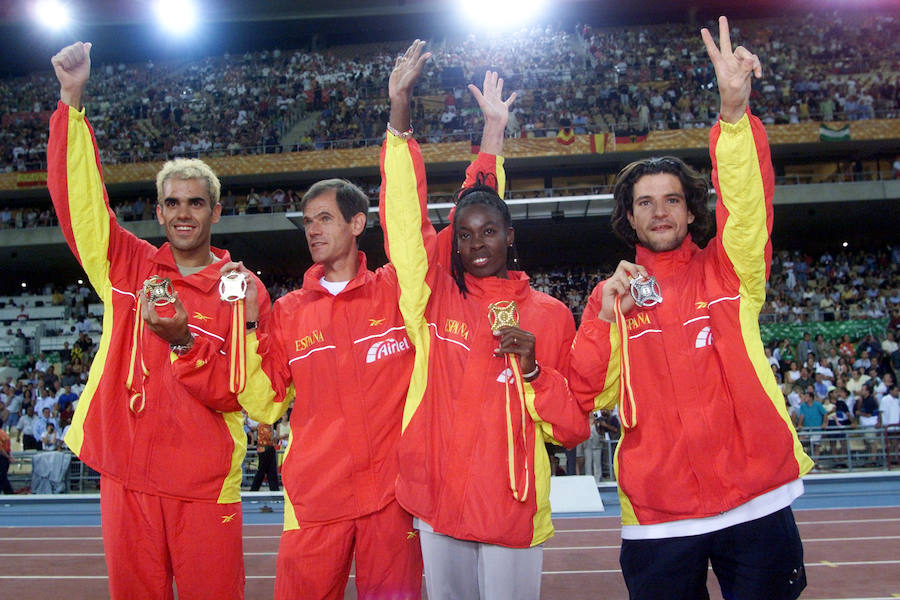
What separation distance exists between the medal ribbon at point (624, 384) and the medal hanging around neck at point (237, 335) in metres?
1.43

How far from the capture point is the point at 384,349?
3080mm

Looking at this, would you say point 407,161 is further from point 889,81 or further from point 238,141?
point 889,81

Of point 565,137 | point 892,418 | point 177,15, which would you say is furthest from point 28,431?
point 177,15

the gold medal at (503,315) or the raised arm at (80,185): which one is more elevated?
the raised arm at (80,185)

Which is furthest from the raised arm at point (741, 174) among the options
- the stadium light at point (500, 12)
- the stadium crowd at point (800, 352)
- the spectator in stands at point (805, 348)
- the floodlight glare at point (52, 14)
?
the floodlight glare at point (52, 14)

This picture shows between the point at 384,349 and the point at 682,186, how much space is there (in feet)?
4.36

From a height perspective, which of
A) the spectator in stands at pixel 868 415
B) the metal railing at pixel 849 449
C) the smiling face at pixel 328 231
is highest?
the smiling face at pixel 328 231

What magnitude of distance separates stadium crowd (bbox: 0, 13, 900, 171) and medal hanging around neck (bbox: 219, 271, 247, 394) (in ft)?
73.2

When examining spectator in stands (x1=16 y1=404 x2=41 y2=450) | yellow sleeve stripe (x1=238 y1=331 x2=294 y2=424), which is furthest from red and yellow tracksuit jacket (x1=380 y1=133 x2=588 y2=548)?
spectator in stands (x1=16 y1=404 x2=41 y2=450)

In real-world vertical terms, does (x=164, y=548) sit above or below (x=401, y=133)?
below

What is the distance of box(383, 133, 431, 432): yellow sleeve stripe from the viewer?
112 inches

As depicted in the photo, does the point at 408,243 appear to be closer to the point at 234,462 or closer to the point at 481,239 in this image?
the point at 481,239

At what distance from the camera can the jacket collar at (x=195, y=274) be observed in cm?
319

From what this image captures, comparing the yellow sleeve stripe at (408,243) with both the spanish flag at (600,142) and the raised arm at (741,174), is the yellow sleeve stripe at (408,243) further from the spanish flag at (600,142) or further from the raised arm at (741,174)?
the spanish flag at (600,142)
